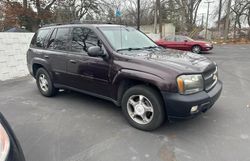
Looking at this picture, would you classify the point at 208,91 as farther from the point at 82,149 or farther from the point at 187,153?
the point at 82,149

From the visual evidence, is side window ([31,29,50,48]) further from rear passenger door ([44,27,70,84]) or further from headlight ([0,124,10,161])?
headlight ([0,124,10,161])

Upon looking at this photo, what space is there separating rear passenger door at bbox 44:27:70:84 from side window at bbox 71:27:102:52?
23cm

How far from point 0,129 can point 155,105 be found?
216 cm

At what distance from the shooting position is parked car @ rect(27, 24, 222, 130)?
3295 mm

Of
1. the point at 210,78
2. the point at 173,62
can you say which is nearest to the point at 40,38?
the point at 173,62

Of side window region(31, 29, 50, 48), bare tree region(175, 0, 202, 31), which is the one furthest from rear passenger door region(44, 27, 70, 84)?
bare tree region(175, 0, 202, 31)

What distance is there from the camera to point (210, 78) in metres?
3.72

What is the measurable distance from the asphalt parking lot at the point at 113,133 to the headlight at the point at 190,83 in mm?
769

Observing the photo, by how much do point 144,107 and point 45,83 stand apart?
2.99 m

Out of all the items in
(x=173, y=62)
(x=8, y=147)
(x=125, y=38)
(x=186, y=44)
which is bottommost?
(x=8, y=147)

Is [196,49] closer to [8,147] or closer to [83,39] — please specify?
[83,39]

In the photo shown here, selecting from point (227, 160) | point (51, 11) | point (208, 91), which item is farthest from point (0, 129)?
point (51, 11)

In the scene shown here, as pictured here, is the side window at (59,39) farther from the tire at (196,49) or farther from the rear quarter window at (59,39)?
the tire at (196,49)

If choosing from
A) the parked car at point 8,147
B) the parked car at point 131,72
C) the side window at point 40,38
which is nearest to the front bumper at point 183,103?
the parked car at point 131,72
